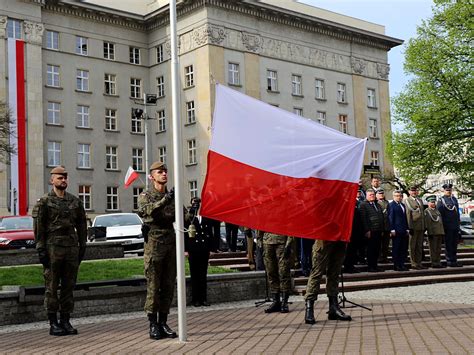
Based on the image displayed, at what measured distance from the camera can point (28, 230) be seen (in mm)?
21969

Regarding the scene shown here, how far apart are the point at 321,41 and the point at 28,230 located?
4323cm

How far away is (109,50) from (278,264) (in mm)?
47567

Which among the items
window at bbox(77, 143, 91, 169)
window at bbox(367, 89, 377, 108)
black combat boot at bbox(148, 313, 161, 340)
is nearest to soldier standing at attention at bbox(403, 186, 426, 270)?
black combat boot at bbox(148, 313, 161, 340)

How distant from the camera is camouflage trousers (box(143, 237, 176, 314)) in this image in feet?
29.9

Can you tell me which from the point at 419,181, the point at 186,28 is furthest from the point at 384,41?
the point at 419,181

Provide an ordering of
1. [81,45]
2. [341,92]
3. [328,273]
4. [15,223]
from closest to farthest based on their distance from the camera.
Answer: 1. [328,273]
2. [15,223]
3. [81,45]
4. [341,92]

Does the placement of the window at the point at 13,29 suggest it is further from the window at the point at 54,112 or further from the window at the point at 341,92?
the window at the point at 341,92

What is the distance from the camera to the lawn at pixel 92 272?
14.3 meters

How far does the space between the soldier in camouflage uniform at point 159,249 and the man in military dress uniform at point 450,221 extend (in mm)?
12132

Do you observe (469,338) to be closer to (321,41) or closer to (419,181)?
(419,181)

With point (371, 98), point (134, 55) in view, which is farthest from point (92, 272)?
point (371, 98)

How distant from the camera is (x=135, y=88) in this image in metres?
57.8

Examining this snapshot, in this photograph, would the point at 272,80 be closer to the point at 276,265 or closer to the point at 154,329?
the point at 276,265

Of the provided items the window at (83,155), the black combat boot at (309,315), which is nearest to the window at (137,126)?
the window at (83,155)
